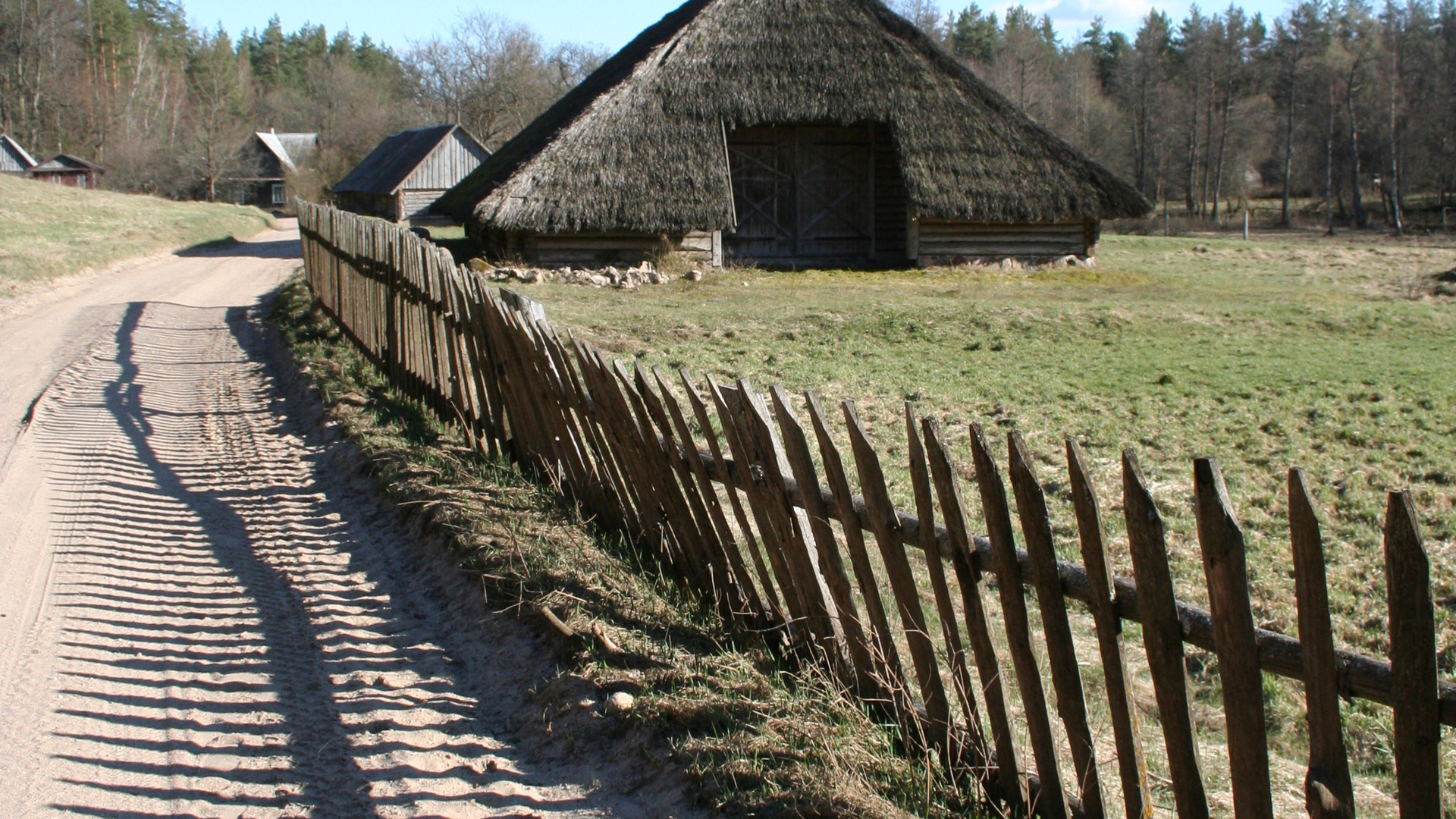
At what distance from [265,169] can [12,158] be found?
12389 millimetres

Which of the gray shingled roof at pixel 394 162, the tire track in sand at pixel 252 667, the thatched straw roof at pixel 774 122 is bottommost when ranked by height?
the tire track in sand at pixel 252 667

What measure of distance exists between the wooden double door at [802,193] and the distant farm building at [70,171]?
50.3 m

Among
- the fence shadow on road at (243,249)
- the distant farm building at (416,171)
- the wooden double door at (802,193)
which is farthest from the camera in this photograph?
the distant farm building at (416,171)

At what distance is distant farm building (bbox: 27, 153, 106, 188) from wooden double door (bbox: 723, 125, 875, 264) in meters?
50.3

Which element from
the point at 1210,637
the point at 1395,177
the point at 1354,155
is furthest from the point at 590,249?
the point at 1354,155

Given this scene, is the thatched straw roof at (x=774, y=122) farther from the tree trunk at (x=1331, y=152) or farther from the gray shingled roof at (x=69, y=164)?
the gray shingled roof at (x=69, y=164)

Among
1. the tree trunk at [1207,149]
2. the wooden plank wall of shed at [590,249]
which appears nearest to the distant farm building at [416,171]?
the wooden plank wall of shed at [590,249]

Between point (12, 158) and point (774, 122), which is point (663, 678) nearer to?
point (774, 122)

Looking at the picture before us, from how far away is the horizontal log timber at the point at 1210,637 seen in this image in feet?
6.27

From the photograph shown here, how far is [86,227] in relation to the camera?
90.3 feet

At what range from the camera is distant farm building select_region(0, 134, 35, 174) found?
5738 centimetres

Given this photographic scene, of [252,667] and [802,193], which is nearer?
[252,667]

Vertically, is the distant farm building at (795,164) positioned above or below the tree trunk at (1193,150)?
below

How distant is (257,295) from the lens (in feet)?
56.3
